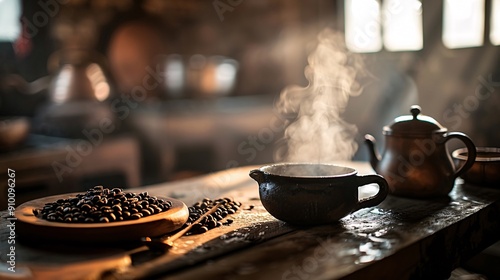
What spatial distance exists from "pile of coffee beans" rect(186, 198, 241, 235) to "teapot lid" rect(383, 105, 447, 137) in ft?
2.17

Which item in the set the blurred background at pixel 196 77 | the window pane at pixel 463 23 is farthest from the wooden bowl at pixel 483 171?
the window pane at pixel 463 23

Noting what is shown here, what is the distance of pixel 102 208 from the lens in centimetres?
136

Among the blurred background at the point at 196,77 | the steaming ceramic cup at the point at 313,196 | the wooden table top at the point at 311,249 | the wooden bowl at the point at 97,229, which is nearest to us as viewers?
the wooden table top at the point at 311,249

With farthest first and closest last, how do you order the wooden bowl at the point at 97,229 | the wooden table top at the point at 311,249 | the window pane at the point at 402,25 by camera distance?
the window pane at the point at 402,25, the wooden bowl at the point at 97,229, the wooden table top at the point at 311,249

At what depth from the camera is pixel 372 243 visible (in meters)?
1.30

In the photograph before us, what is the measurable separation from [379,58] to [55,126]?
10.9ft

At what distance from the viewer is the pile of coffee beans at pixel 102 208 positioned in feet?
4.36

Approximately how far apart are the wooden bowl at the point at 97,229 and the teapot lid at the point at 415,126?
898mm

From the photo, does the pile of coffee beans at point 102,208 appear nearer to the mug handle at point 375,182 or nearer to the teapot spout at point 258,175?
the teapot spout at point 258,175

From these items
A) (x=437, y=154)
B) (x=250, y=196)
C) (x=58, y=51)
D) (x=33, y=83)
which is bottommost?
(x=250, y=196)

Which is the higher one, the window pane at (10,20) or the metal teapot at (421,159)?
the window pane at (10,20)

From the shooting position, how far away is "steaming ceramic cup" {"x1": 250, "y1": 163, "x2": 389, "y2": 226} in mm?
1392

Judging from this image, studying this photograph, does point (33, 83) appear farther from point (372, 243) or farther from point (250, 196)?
point (372, 243)

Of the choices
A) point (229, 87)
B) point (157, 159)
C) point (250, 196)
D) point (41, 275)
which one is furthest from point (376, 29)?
point (41, 275)
